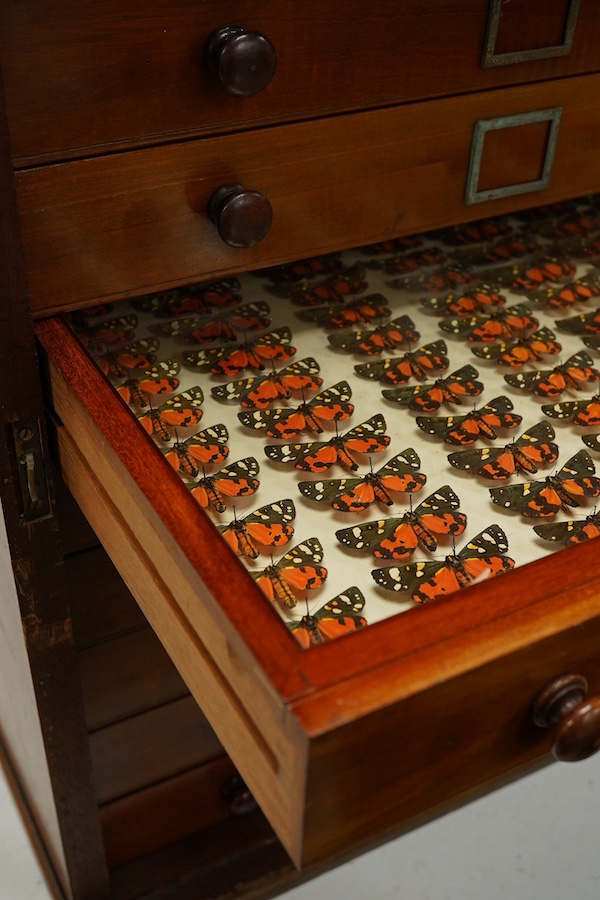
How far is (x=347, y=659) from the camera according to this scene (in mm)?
447

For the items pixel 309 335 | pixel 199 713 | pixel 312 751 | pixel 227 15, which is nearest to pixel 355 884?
pixel 199 713

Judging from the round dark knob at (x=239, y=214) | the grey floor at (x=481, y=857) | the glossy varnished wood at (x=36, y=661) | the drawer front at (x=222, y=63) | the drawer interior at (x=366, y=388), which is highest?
the drawer front at (x=222, y=63)

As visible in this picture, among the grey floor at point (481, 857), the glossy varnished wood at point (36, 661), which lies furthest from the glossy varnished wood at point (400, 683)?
the grey floor at point (481, 857)

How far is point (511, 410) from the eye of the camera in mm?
677

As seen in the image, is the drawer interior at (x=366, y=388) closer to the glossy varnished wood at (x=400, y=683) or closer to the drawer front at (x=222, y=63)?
the glossy varnished wood at (x=400, y=683)

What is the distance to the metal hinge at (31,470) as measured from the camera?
27.7 inches

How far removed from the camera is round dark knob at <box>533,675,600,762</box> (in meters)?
0.50

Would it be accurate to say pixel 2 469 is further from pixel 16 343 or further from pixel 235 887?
pixel 235 887

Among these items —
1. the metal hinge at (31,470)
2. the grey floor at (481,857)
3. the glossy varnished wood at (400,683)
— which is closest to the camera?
the glossy varnished wood at (400,683)

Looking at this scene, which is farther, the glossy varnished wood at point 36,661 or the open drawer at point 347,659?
the glossy varnished wood at point 36,661

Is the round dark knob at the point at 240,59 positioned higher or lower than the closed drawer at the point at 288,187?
higher

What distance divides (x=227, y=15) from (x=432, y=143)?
0.67 feet

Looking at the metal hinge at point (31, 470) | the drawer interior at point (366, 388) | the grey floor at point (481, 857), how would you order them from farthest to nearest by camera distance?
the grey floor at point (481, 857)
the metal hinge at point (31, 470)
the drawer interior at point (366, 388)

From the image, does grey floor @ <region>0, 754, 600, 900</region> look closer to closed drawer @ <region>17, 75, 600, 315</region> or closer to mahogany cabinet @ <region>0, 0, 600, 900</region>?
mahogany cabinet @ <region>0, 0, 600, 900</region>
